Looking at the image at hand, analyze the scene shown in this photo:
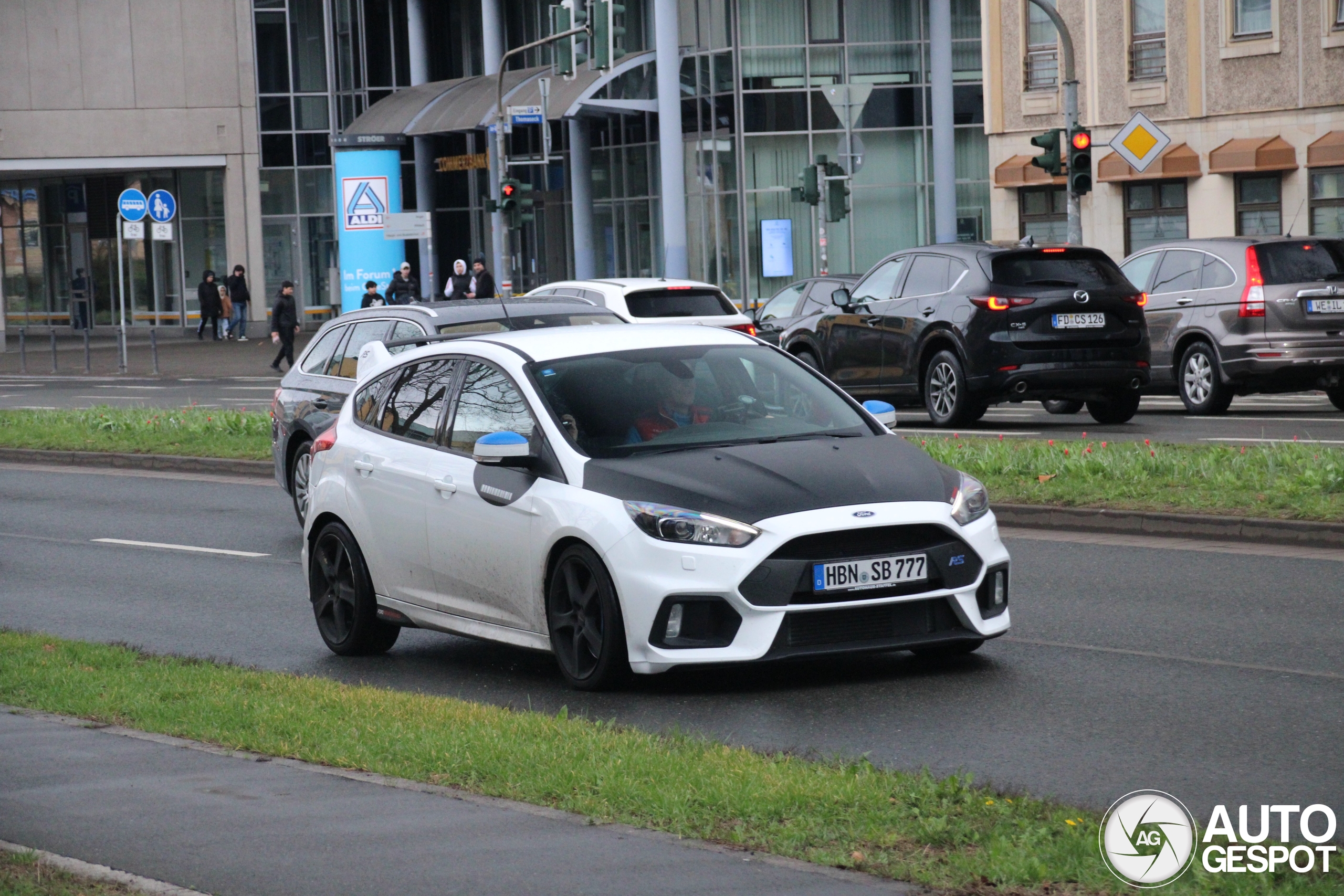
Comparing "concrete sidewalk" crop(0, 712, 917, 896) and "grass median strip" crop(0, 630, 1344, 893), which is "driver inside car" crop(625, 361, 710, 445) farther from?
"concrete sidewalk" crop(0, 712, 917, 896)

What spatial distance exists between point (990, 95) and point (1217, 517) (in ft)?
95.9

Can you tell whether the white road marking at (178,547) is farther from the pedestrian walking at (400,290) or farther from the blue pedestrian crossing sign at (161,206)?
the pedestrian walking at (400,290)

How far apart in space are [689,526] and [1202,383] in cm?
1509

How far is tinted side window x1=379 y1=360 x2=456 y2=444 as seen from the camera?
946 centimetres

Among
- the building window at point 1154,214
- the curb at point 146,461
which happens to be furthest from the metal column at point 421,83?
the curb at point 146,461

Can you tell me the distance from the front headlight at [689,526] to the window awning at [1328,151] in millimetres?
28173

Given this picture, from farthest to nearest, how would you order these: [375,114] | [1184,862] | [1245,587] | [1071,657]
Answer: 1. [375,114]
2. [1245,587]
3. [1071,657]
4. [1184,862]

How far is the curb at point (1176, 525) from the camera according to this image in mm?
12250

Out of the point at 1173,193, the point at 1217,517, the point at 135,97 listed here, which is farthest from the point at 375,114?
the point at 1217,517

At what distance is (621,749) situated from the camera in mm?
6660

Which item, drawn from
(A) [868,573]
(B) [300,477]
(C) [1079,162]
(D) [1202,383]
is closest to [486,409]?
(A) [868,573]

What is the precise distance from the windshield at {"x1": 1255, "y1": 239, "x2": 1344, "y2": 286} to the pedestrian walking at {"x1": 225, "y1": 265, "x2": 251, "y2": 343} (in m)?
38.4

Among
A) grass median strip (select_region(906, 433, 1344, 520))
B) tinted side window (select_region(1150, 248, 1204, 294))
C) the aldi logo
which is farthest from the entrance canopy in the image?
grass median strip (select_region(906, 433, 1344, 520))

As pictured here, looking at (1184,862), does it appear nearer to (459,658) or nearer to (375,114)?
(459,658)
